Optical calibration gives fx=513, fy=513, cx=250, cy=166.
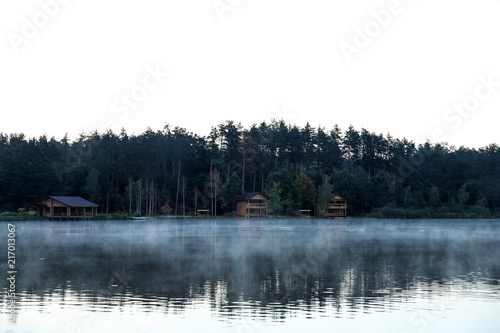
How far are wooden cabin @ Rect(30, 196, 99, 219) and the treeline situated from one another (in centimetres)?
235

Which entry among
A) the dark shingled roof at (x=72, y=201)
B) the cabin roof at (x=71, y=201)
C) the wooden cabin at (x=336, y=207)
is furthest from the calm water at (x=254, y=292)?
the wooden cabin at (x=336, y=207)

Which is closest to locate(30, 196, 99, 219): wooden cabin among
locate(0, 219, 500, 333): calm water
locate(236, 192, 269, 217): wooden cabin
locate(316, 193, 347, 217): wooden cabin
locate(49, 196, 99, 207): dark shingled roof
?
locate(49, 196, 99, 207): dark shingled roof

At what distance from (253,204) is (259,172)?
13905 millimetres

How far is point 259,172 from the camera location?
11188 cm

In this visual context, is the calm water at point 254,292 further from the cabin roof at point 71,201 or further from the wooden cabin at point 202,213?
the wooden cabin at point 202,213

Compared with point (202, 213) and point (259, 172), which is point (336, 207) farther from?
point (202, 213)

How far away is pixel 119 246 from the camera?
3559 cm

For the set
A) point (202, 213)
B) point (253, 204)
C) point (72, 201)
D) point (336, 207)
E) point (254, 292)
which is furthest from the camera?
point (336, 207)

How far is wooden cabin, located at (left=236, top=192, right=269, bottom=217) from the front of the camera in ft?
325

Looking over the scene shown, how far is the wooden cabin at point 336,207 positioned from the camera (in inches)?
4050

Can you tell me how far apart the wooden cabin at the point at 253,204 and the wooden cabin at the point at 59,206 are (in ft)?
94.4

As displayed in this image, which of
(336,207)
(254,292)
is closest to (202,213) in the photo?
(336,207)

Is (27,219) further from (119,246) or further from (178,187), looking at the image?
(119,246)

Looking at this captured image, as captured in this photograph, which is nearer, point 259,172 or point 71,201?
point 71,201
